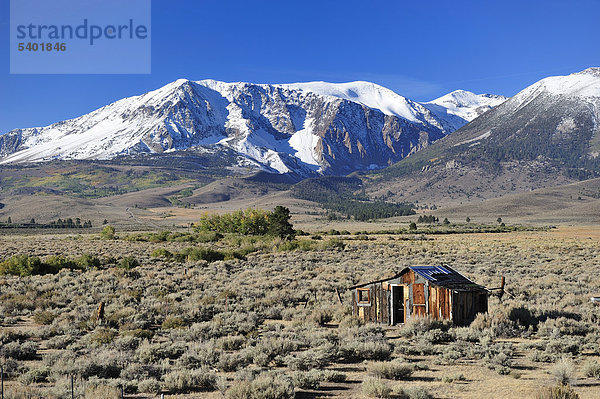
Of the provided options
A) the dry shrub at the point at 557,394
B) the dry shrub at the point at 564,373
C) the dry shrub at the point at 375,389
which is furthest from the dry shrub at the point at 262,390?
the dry shrub at the point at 564,373

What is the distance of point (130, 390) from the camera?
449 inches

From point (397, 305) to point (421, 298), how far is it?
1.23 meters

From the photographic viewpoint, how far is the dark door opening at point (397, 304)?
62.7 ft

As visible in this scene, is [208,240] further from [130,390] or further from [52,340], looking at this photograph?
[130,390]

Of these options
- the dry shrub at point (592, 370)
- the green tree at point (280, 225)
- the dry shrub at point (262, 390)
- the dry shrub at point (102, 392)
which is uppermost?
the green tree at point (280, 225)

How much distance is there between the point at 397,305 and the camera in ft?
63.2

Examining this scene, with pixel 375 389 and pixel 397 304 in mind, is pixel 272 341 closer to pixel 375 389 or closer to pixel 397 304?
pixel 375 389

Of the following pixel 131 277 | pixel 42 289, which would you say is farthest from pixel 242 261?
pixel 42 289

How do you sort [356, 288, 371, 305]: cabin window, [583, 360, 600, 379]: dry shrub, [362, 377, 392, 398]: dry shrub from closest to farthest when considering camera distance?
[362, 377, 392, 398]: dry shrub < [583, 360, 600, 379]: dry shrub < [356, 288, 371, 305]: cabin window

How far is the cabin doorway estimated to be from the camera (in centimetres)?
1905

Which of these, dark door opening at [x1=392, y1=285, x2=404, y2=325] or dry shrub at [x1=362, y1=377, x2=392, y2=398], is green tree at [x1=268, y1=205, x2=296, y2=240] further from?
dry shrub at [x1=362, y1=377, x2=392, y2=398]

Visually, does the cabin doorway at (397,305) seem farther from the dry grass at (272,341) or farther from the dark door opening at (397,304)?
the dry grass at (272,341)

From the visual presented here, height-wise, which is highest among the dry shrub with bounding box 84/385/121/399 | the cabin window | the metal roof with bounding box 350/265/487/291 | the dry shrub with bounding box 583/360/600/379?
the metal roof with bounding box 350/265/487/291

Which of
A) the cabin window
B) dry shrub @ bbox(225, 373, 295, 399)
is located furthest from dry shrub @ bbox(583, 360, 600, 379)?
the cabin window
